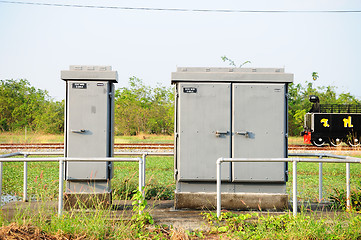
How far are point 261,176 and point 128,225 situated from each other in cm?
268

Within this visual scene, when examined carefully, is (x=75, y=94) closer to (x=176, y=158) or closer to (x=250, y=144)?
(x=176, y=158)

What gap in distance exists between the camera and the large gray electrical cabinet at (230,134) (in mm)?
6395

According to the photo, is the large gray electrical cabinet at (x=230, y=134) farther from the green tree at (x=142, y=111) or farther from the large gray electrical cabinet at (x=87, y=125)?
the green tree at (x=142, y=111)

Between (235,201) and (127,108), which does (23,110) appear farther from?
(235,201)

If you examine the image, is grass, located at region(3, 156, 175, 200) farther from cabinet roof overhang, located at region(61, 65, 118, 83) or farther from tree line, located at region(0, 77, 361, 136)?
tree line, located at region(0, 77, 361, 136)

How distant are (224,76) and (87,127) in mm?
2728

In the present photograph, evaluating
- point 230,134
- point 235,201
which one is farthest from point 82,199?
point 230,134

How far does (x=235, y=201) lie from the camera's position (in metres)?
6.36

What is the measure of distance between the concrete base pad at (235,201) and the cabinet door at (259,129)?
0.29 metres

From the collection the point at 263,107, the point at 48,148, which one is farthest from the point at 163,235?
the point at 48,148

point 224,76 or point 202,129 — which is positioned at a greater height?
point 224,76

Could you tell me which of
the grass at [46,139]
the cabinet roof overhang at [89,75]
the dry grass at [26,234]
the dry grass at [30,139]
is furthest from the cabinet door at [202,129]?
the dry grass at [30,139]

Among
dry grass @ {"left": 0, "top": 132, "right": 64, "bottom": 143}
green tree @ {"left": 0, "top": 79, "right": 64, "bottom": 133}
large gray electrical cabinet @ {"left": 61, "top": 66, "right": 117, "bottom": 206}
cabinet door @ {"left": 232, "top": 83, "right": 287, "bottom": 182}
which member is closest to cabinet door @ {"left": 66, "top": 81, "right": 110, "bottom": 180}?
large gray electrical cabinet @ {"left": 61, "top": 66, "right": 117, "bottom": 206}

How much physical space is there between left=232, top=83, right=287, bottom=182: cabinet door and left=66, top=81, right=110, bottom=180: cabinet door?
95.4 inches
